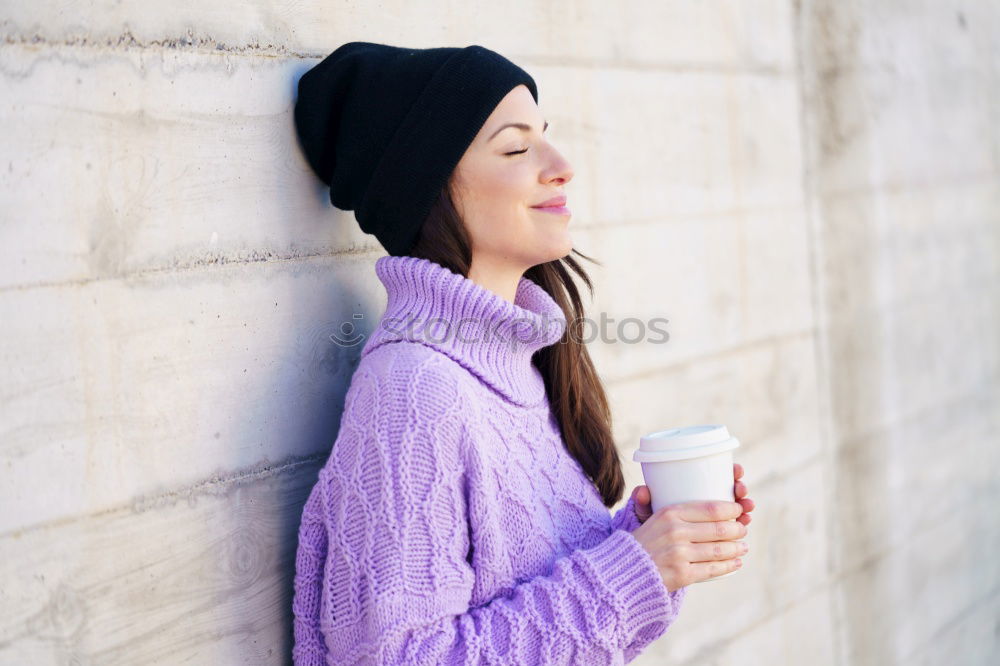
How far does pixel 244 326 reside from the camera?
6.25 feet

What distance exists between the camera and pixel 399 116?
1.90 meters

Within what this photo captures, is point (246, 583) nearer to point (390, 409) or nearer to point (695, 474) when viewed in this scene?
point (390, 409)

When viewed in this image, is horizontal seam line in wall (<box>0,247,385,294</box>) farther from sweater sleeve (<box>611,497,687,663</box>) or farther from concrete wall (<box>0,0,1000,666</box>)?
sweater sleeve (<box>611,497,687,663</box>)

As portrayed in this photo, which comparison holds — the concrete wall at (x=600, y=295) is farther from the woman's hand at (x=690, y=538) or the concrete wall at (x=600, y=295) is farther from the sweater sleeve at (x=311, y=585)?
the woman's hand at (x=690, y=538)

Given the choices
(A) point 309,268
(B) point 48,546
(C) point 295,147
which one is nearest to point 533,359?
(A) point 309,268

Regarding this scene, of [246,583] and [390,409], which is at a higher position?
[390,409]

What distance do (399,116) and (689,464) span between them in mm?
786

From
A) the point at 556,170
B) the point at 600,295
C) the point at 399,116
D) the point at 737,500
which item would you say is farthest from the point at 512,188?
the point at 600,295

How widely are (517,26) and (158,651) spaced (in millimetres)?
1589

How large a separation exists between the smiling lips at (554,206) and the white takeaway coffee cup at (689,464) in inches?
17.9

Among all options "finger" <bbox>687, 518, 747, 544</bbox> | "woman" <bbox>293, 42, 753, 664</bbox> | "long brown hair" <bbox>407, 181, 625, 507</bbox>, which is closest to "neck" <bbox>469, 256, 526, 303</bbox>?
"woman" <bbox>293, 42, 753, 664</bbox>

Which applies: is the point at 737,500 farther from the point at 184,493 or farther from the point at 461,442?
the point at 184,493

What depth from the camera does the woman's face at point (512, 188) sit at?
1.94 meters

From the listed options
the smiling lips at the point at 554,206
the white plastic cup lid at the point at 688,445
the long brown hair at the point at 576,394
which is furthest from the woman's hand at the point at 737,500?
the smiling lips at the point at 554,206
